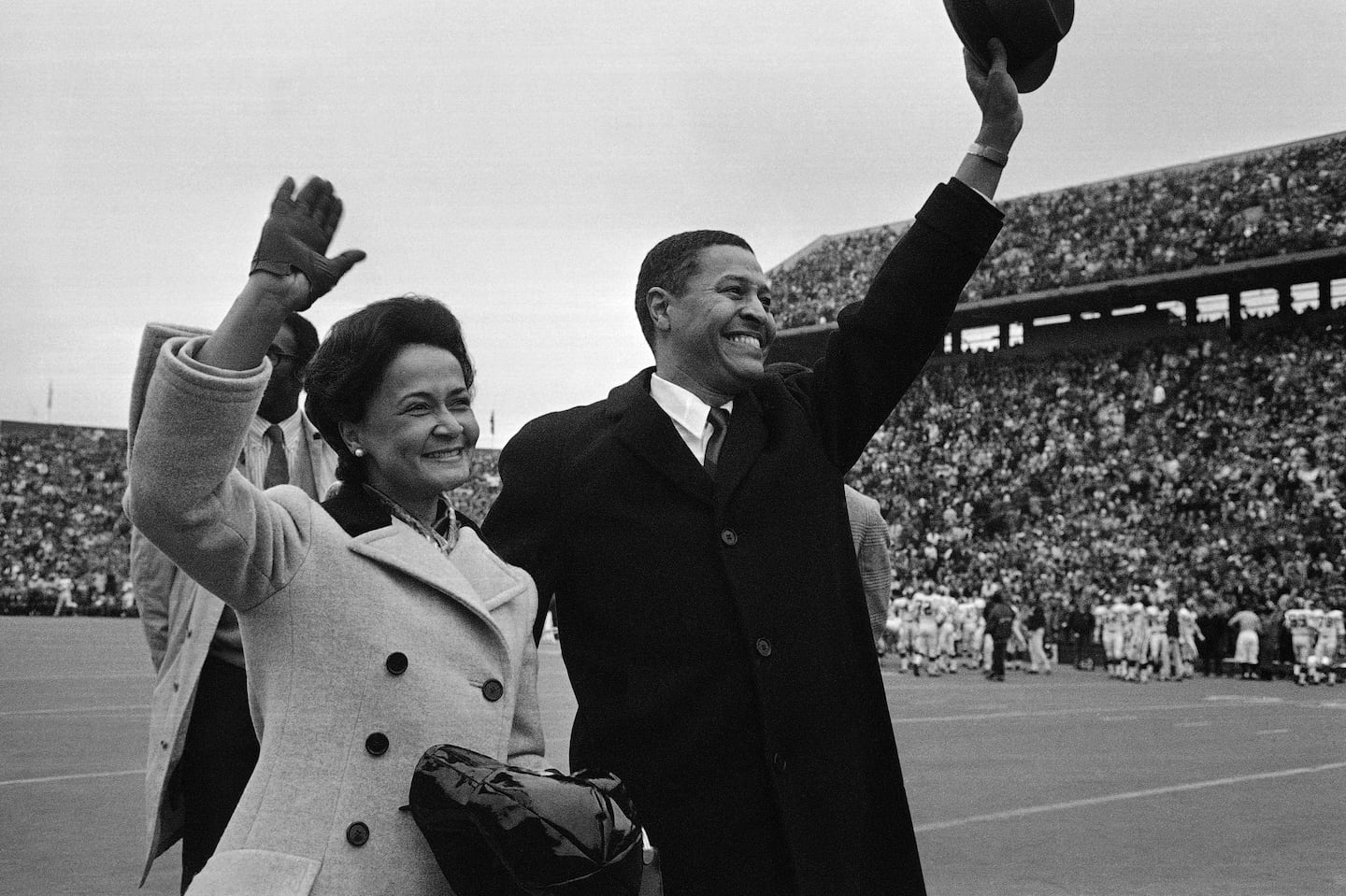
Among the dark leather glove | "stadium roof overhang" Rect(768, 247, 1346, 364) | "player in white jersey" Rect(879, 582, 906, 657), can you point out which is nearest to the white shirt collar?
Answer: the dark leather glove

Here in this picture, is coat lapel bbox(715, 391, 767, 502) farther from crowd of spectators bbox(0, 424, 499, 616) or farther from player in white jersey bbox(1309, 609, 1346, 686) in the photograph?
crowd of spectators bbox(0, 424, 499, 616)

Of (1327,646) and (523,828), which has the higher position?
(523,828)

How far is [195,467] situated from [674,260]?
1388 millimetres

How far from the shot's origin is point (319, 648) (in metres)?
2.10

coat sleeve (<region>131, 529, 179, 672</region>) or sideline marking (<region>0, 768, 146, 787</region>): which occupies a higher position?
coat sleeve (<region>131, 529, 179, 672</region>)

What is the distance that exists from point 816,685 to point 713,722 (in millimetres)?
207

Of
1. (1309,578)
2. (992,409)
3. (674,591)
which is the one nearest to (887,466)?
(992,409)

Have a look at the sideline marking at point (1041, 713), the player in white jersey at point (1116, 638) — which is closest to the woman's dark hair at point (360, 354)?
the sideline marking at point (1041, 713)

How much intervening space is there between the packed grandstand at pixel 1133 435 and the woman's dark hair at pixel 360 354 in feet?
79.7

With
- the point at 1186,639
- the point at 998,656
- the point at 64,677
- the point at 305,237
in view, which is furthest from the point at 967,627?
the point at 305,237

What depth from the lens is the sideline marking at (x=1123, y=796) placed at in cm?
752

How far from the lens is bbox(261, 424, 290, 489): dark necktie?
12.9 ft

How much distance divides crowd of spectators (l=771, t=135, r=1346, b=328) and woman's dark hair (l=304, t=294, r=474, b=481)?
36.8 metres

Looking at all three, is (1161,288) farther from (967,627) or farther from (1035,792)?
(1035,792)
